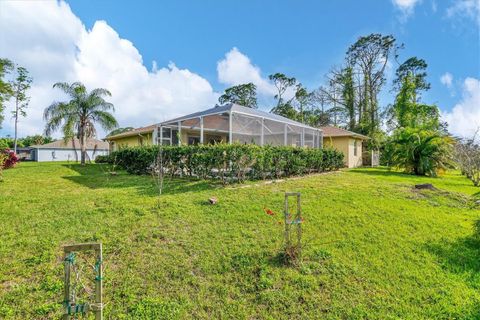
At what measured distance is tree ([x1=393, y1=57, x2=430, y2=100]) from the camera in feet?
101

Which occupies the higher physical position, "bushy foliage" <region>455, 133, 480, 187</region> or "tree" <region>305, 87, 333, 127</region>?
"tree" <region>305, 87, 333, 127</region>

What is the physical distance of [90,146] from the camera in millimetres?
37969

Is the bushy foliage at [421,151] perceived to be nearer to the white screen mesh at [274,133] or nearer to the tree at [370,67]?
the white screen mesh at [274,133]

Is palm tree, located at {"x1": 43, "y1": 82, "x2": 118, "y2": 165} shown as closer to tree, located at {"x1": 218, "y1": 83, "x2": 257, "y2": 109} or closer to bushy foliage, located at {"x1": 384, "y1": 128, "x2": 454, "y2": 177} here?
bushy foliage, located at {"x1": 384, "y1": 128, "x2": 454, "y2": 177}

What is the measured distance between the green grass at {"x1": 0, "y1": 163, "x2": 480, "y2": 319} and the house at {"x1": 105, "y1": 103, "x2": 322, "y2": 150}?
661 centimetres

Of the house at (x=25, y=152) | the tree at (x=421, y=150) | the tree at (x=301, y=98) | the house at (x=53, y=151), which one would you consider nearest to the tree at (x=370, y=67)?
the tree at (x=301, y=98)

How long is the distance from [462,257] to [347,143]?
18.2m

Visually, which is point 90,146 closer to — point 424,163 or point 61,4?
point 61,4

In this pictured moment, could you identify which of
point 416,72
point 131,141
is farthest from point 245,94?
point 416,72

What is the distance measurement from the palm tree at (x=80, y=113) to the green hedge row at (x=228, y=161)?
747 centimetres

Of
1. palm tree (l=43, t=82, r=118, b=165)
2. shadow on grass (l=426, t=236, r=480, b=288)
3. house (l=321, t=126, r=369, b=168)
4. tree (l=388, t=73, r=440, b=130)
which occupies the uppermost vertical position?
tree (l=388, t=73, r=440, b=130)

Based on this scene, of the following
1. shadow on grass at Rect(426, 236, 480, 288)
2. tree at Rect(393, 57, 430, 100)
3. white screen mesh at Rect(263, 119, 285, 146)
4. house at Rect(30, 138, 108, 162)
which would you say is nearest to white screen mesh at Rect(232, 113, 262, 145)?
white screen mesh at Rect(263, 119, 285, 146)

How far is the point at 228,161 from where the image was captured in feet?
27.7

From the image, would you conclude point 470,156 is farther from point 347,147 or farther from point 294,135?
point 294,135
